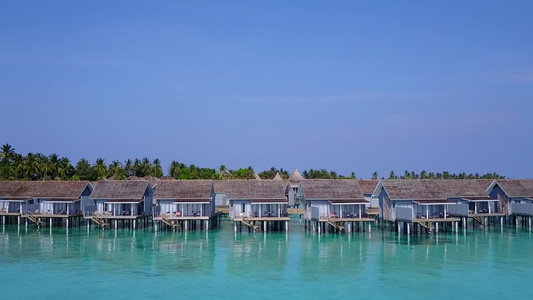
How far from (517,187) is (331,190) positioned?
1994 centimetres

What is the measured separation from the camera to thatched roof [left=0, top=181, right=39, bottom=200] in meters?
55.2

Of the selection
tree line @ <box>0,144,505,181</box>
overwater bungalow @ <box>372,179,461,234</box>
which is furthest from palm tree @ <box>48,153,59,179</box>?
overwater bungalow @ <box>372,179,461,234</box>

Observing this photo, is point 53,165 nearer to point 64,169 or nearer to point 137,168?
point 64,169

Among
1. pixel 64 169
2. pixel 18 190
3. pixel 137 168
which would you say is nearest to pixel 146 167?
pixel 137 168

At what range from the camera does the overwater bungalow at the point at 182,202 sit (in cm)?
4991

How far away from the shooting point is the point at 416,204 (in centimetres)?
4825

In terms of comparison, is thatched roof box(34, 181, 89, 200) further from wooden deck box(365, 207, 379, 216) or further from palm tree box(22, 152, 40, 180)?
wooden deck box(365, 207, 379, 216)

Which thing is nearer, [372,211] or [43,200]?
[43,200]

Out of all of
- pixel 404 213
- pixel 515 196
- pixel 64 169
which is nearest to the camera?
pixel 404 213

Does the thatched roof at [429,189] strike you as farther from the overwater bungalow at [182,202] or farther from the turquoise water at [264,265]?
the overwater bungalow at [182,202]

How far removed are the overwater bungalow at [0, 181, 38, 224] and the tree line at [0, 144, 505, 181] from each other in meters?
19.1

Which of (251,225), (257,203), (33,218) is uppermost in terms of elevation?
(257,203)

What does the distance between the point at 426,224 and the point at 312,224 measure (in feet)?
35.1

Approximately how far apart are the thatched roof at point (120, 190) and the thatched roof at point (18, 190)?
26.7 ft
